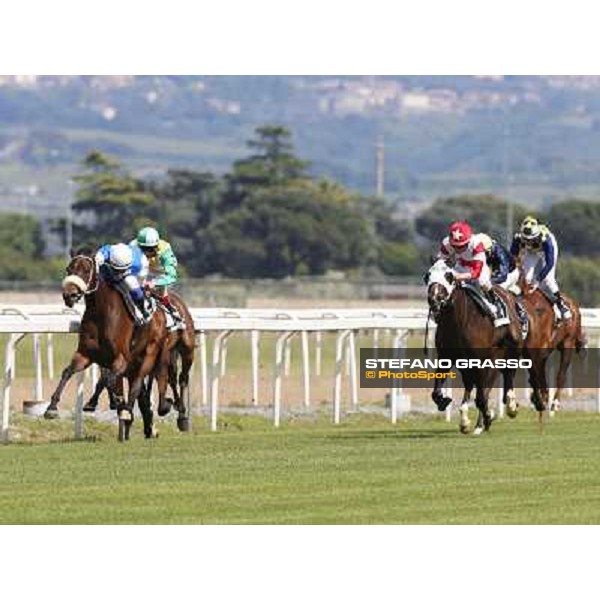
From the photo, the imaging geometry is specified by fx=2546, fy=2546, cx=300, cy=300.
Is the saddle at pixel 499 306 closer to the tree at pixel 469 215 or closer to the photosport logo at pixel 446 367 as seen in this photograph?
the photosport logo at pixel 446 367

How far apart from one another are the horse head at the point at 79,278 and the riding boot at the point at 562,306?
5.40 meters

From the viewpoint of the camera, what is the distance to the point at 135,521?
13461 millimetres

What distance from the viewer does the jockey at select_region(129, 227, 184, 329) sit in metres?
20.9

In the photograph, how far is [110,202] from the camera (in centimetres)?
10544

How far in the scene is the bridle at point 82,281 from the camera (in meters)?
18.9

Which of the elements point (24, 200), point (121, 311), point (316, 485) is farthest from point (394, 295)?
point (24, 200)

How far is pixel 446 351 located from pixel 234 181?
91.8 m

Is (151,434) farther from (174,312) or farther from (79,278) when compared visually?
(79,278)

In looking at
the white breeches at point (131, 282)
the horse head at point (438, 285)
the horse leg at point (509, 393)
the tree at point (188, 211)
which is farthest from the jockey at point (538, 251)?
the tree at point (188, 211)

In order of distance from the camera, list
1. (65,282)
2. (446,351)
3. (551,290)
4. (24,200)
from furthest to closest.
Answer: (24,200)
(551,290)
(446,351)
(65,282)

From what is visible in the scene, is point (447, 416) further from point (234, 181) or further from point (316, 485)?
point (234, 181)

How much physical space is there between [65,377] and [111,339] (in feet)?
2.45

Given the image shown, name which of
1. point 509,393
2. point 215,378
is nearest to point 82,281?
point 215,378

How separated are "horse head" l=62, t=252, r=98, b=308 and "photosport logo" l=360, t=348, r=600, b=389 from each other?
2.92 meters
